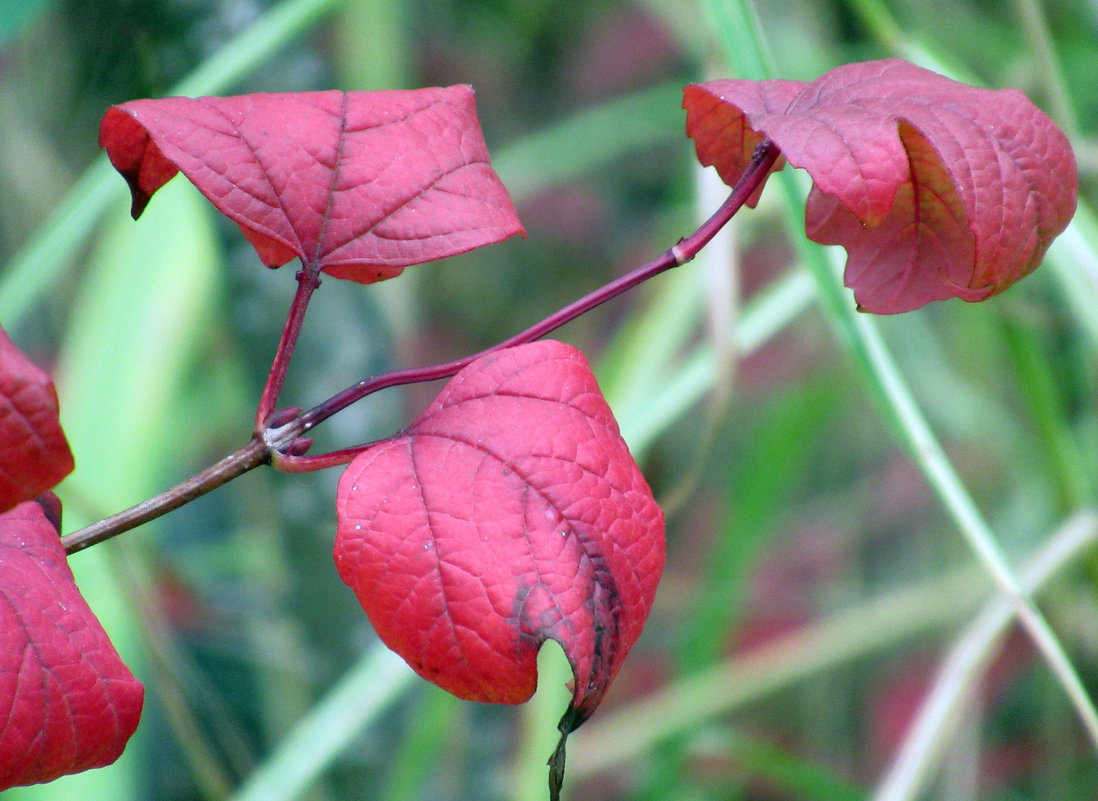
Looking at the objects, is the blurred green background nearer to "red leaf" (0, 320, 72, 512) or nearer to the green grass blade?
the green grass blade

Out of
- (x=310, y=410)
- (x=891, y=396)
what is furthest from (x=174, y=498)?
(x=891, y=396)

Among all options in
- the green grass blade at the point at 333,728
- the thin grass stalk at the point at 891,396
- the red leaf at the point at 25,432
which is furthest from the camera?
the green grass blade at the point at 333,728

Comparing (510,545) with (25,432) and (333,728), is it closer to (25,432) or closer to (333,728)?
(25,432)

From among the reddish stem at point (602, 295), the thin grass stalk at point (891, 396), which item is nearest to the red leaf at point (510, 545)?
the reddish stem at point (602, 295)

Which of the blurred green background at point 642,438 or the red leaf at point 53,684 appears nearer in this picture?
the red leaf at point 53,684

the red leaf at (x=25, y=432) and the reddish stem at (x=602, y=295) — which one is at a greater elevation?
the red leaf at (x=25, y=432)

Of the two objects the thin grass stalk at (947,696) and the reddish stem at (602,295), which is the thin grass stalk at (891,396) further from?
the reddish stem at (602,295)

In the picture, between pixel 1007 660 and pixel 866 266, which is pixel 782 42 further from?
pixel 866 266
